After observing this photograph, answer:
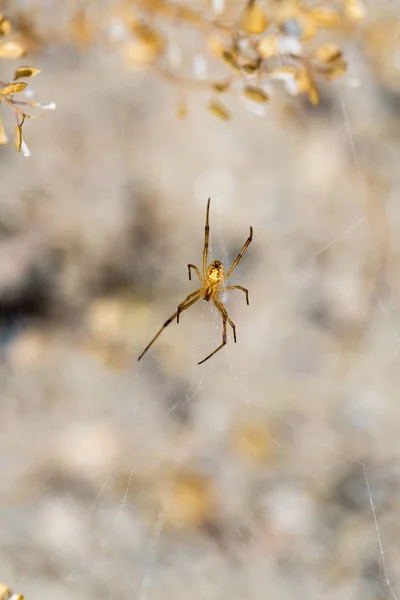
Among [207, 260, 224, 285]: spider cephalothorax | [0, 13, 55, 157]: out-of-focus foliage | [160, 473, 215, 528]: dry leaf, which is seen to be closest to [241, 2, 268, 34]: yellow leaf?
[0, 13, 55, 157]: out-of-focus foliage

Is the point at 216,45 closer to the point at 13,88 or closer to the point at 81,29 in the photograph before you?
the point at 13,88

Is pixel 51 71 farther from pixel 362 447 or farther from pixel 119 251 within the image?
pixel 362 447

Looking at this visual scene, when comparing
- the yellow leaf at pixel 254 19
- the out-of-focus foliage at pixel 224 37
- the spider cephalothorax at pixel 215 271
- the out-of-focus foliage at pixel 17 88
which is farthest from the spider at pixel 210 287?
the out-of-focus foliage at pixel 17 88

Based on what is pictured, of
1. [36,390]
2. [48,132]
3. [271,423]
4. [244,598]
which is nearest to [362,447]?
[271,423]

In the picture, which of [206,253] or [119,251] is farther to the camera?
[119,251]

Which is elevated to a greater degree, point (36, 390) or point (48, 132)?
point (48, 132)

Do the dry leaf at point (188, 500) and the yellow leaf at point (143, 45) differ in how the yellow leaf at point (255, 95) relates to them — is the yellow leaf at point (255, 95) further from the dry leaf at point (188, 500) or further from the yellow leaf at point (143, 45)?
the dry leaf at point (188, 500)
